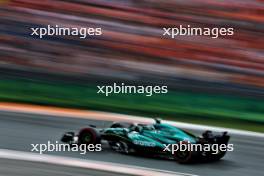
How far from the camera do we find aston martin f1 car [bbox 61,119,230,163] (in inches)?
299

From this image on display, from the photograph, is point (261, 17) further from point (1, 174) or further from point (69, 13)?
point (1, 174)

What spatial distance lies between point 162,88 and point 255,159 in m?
4.71

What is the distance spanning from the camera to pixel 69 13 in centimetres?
1302

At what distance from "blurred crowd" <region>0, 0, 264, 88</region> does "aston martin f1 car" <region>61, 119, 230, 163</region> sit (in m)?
4.20

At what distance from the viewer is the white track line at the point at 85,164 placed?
752 centimetres

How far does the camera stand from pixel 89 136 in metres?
8.07

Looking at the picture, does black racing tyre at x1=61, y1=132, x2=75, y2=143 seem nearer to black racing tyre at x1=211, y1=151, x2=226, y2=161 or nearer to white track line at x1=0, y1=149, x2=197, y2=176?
white track line at x1=0, y1=149, x2=197, y2=176

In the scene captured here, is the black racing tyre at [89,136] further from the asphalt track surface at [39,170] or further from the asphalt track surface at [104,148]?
the asphalt track surface at [39,170]

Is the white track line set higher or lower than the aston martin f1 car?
lower

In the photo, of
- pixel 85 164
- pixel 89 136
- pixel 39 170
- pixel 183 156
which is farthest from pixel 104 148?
pixel 183 156

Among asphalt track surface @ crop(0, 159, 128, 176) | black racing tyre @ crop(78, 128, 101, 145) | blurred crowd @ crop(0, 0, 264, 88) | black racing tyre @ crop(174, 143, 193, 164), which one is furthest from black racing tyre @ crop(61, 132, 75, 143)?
blurred crowd @ crop(0, 0, 264, 88)

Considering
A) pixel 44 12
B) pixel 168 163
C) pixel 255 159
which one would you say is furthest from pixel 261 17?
pixel 168 163

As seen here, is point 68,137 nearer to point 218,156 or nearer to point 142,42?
point 218,156

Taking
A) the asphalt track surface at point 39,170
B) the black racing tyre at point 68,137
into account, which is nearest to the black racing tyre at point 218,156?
the asphalt track surface at point 39,170
